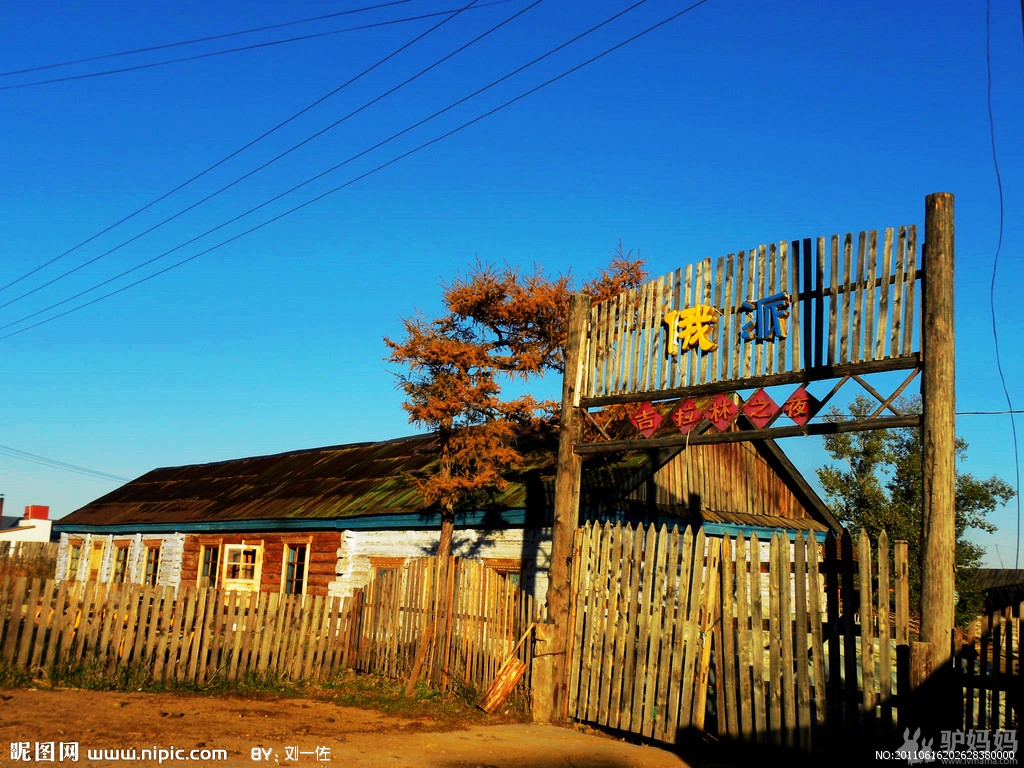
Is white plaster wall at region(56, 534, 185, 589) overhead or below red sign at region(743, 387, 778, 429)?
below

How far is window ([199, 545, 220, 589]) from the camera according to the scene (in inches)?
927

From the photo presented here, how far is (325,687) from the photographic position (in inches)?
507

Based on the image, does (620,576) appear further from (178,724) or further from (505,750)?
(178,724)

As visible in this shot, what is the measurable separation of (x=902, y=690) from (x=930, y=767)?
0.61 metres

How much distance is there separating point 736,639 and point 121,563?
24.0 meters

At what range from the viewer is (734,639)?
28.4ft

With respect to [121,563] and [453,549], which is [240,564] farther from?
[453,549]

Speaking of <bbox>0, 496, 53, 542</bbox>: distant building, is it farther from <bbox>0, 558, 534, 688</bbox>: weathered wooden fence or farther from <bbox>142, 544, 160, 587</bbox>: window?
<bbox>0, 558, 534, 688</bbox>: weathered wooden fence

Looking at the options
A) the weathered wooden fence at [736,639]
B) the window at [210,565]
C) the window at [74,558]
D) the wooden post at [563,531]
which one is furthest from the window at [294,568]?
the weathered wooden fence at [736,639]

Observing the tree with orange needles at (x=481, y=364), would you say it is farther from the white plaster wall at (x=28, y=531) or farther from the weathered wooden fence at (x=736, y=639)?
the white plaster wall at (x=28, y=531)

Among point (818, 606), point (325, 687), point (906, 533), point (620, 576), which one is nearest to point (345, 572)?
point (325, 687)

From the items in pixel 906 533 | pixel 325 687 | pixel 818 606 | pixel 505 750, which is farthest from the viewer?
pixel 906 533

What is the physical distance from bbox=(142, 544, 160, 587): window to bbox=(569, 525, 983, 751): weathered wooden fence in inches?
755

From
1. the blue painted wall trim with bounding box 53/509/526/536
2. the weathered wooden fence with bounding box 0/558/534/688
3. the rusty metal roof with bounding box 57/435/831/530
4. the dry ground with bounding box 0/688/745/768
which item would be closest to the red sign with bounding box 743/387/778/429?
the dry ground with bounding box 0/688/745/768
